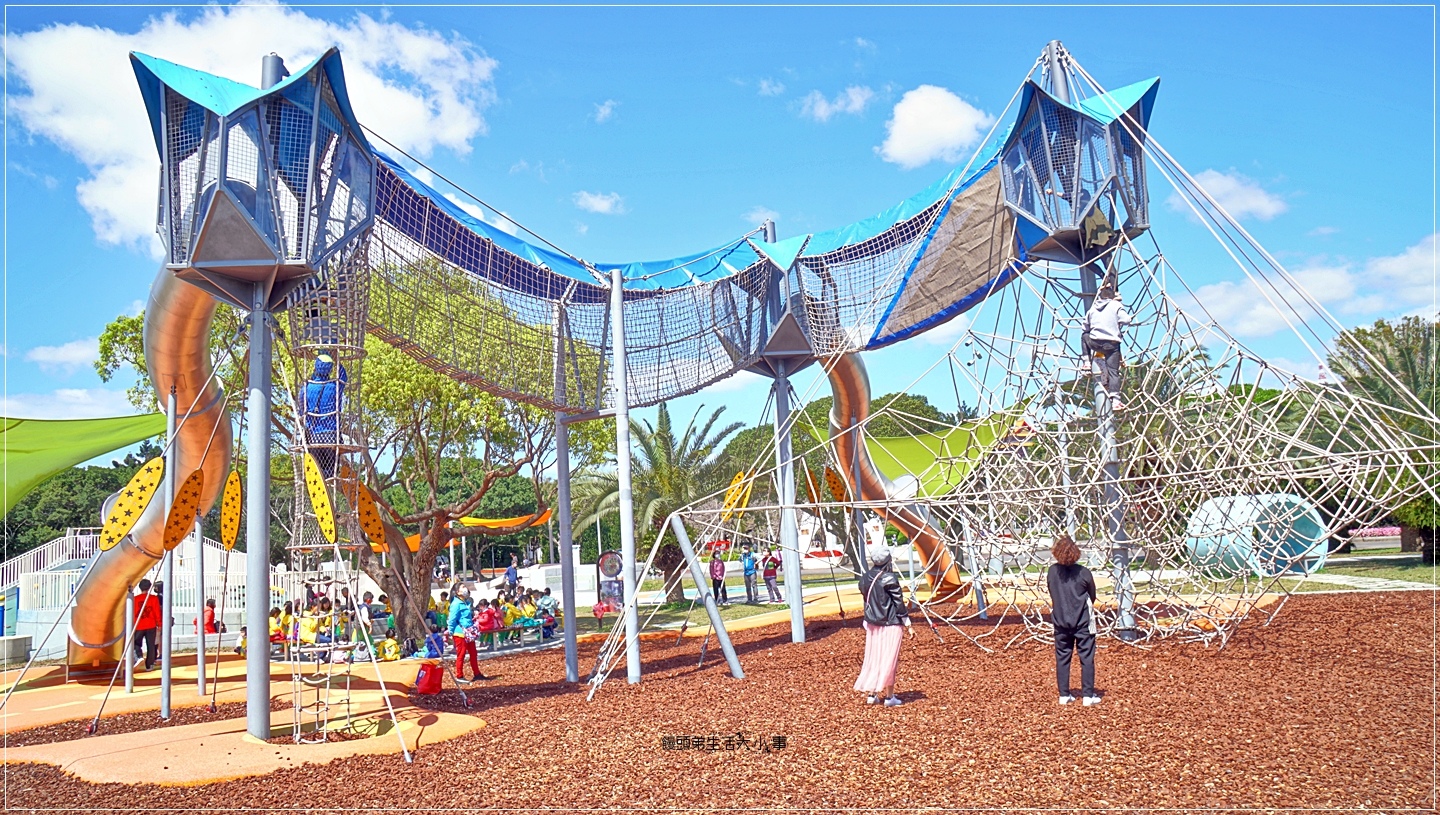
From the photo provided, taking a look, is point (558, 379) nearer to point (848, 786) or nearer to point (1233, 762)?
point (848, 786)

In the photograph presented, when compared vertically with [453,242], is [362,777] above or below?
below

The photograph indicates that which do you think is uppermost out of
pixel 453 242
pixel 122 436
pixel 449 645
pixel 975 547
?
pixel 453 242

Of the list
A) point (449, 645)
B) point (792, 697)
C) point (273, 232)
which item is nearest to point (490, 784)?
point (792, 697)

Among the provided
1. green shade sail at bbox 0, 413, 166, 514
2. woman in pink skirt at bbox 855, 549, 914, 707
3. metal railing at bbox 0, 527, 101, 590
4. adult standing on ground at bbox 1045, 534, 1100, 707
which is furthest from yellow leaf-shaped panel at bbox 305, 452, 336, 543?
metal railing at bbox 0, 527, 101, 590

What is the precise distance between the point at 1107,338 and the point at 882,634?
13.9 feet

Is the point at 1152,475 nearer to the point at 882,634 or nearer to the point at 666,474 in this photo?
the point at 882,634

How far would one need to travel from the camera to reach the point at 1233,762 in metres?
6.25

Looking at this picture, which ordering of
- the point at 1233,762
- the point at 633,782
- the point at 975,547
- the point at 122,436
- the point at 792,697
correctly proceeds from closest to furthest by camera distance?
the point at 1233,762, the point at 633,782, the point at 792,697, the point at 975,547, the point at 122,436

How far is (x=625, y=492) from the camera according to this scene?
1183 cm

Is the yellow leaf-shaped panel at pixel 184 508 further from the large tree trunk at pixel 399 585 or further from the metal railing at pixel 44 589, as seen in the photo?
the metal railing at pixel 44 589

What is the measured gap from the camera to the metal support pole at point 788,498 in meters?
14.0

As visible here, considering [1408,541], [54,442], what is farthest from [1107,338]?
[1408,541]

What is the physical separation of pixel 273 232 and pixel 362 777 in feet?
14.8

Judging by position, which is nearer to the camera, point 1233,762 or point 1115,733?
point 1233,762
